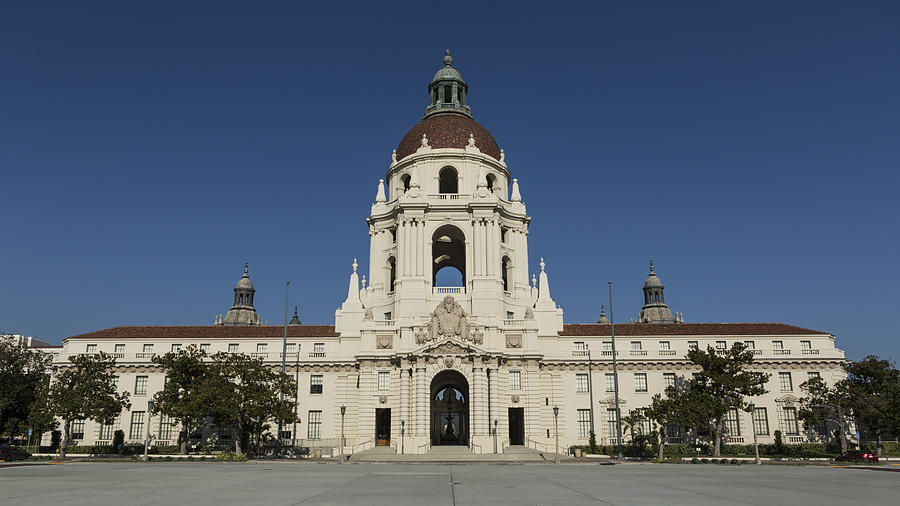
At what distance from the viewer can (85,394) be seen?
60.4m

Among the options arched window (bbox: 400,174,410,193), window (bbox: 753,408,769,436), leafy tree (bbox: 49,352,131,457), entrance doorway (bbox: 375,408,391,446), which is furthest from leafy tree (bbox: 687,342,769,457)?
leafy tree (bbox: 49,352,131,457)

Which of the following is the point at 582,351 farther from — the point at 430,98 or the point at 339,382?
the point at 430,98

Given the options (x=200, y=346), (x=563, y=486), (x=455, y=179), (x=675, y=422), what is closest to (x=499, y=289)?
(x=455, y=179)

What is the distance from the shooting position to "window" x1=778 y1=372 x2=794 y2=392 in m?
70.6

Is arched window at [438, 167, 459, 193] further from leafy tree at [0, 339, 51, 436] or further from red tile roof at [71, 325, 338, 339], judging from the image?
leafy tree at [0, 339, 51, 436]

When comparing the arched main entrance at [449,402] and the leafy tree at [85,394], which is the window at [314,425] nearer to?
the arched main entrance at [449,402]

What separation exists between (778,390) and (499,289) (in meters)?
32.8

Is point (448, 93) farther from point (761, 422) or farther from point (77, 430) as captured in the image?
point (77, 430)

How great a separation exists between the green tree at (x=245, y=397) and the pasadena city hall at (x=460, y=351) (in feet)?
28.9

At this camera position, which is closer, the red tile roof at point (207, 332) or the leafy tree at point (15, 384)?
the leafy tree at point (15, 384)

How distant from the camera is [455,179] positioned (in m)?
83.5

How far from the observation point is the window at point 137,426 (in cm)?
6894

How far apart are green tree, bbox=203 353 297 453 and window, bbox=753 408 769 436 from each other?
49.2 metres

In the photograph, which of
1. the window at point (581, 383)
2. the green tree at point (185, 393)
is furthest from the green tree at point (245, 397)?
the window at point (581, 383)
